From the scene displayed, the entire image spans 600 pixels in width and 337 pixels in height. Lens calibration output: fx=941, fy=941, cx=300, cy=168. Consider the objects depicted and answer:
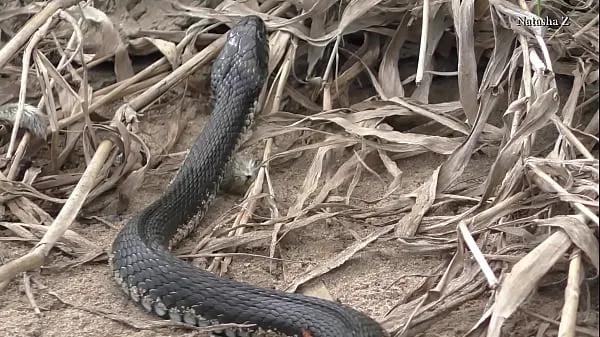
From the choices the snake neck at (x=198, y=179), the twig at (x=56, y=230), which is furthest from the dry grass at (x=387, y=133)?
the snake neck at (x=198, y=179)

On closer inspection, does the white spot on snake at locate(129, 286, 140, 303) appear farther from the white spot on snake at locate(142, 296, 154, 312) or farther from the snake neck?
the snake neck

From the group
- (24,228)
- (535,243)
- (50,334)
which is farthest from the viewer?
(24,228)

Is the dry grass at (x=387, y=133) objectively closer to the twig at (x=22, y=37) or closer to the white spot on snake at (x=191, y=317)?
the twig at (x=22, y=37)

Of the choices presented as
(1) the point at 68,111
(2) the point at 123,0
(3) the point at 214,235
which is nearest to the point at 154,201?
(3) the point at 214,235

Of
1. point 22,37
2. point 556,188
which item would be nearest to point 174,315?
point 556,188

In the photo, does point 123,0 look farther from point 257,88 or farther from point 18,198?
point 18,198

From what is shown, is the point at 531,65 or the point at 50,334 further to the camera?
the point at 531,65
